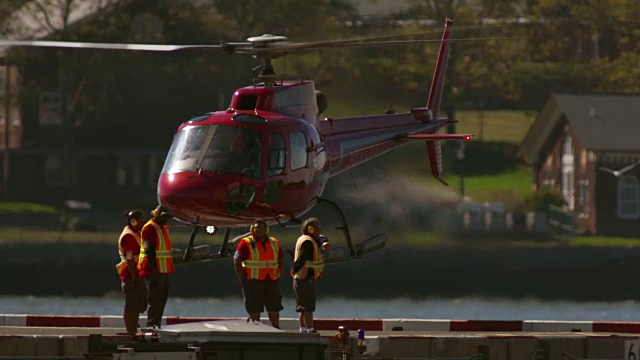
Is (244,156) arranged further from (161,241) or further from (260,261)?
(161,241)

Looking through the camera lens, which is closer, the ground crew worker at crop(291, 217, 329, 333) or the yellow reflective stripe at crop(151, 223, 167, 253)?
the yellow reflective stripe at crop(151, 223, 167, 253)

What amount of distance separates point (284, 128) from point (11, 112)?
38.0 m

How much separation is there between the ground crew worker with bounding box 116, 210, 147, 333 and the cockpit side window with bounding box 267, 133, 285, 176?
283 cm

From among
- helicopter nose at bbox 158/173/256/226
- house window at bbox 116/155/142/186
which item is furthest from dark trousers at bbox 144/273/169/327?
house window at bbox 116/155/142/186

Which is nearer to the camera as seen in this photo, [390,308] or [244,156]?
[244,156]

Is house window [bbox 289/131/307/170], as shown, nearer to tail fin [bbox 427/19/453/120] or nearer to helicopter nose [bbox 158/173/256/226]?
helicopter nose [bbox 158/173/256/226]

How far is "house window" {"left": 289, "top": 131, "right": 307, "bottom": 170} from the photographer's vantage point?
25.9m

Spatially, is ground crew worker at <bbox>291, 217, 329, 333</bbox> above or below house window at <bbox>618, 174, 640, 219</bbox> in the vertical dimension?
below

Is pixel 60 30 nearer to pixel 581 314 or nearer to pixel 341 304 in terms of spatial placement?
pixel 341 304

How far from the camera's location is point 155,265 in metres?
22.8

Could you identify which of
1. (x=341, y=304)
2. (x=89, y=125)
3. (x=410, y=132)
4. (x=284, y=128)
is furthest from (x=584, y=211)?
(x=284, y=128)

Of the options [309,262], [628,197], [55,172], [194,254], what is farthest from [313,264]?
[55,172]

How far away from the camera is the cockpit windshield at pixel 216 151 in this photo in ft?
82.2

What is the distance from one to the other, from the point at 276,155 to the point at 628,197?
3670cm
